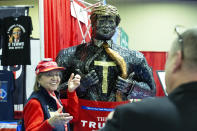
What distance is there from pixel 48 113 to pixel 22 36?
5.01 feet

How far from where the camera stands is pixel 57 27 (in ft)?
8.57

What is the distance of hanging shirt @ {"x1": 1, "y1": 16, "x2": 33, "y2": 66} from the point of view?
9.14 ft

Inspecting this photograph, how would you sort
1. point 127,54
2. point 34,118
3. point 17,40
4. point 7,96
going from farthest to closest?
point 7,96
point 17,40
point 127,54
point 34,118

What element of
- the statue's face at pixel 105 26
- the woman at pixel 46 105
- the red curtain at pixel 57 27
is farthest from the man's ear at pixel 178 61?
the red curtain at pixel 57 27

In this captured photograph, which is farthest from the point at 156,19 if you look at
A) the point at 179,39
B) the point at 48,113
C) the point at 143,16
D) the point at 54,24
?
the point at 179,39

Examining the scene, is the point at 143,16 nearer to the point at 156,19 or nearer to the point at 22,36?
the point at 156,19

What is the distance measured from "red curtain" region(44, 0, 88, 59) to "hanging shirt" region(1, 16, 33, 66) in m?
0.40

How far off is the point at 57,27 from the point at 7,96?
1.36 meters

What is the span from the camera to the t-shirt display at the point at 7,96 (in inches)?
127

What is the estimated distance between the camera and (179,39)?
2.38ft

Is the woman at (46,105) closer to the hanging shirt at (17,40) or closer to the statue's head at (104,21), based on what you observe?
the statue's head at (104,21)

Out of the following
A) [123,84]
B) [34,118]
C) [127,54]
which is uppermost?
[127,54]

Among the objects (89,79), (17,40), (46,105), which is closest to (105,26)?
(89,79)

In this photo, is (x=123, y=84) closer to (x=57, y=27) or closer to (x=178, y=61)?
(x=57, y=27)
